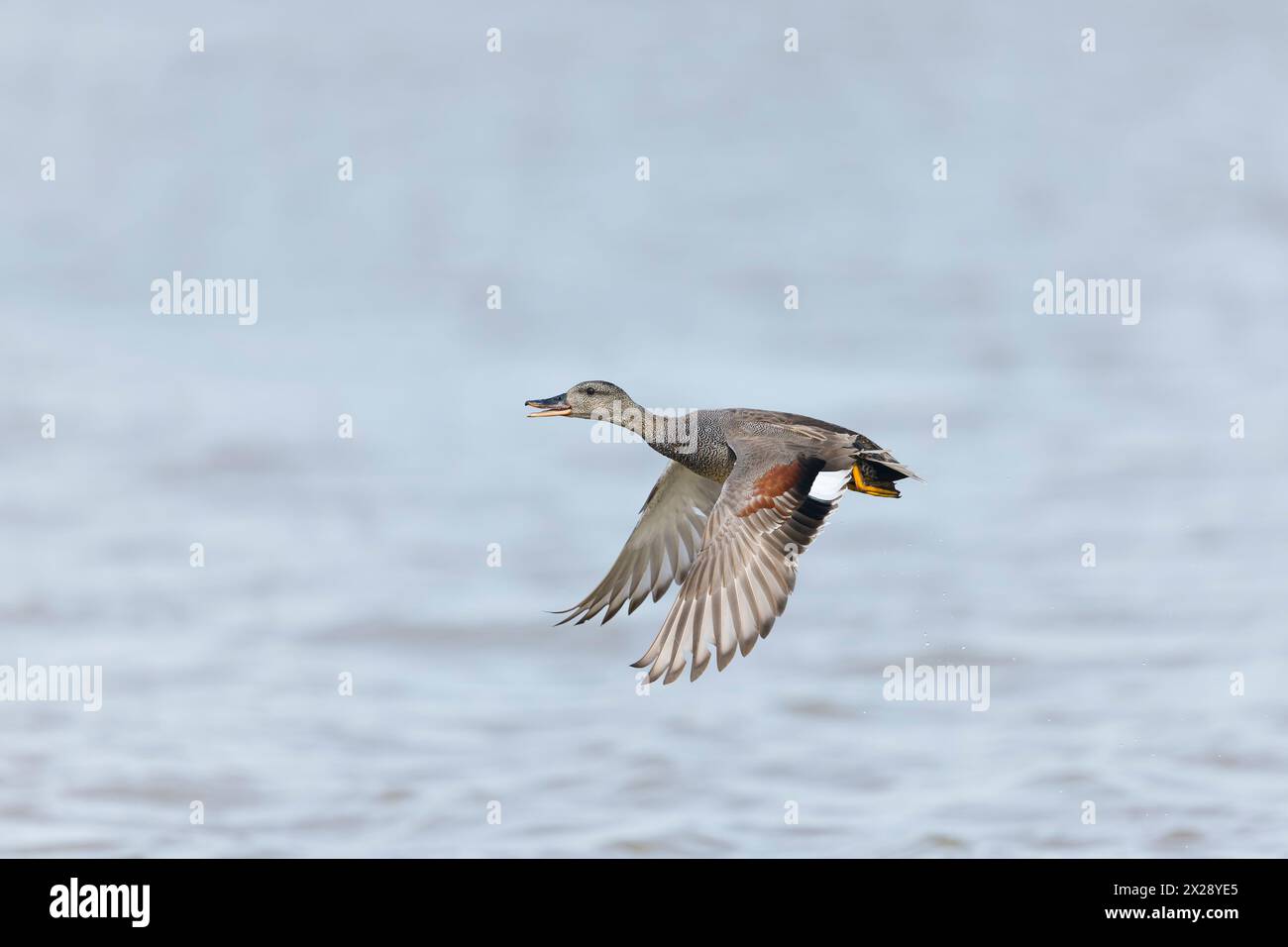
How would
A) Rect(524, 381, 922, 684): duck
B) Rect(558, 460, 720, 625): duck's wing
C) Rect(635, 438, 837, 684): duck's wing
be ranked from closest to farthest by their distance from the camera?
Rect(635, 438, 837, 684): duck's wing, Rect(524, 381, 922, 684): duck, Rect(558, 460, 720, 625): duck's wing

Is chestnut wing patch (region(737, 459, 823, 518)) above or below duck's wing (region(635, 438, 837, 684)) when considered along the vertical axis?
above

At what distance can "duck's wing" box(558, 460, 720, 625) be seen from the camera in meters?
10.4

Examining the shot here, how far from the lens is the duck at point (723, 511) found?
845cm

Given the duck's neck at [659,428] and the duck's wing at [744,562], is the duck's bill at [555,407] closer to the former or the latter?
the duck's neck at [659,428]

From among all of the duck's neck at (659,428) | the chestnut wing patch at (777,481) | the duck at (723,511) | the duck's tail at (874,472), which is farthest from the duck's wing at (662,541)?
the chestnut wing patch at (777,481)

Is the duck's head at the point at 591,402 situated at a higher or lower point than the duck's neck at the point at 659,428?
higher

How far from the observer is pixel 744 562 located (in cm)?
870

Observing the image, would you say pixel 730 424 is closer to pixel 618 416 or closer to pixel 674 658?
pixel 618 416

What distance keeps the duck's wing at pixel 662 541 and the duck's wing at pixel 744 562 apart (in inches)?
43.7

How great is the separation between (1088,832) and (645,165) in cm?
877

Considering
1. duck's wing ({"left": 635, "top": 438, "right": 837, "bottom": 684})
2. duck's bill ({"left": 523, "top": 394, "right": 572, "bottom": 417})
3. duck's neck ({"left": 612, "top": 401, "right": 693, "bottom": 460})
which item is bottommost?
duck's wing ({"left": 635, "top": 438, "right": 837, "bottom": 684})

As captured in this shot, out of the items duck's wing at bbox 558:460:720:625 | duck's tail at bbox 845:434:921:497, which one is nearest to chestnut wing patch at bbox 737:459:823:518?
duck's tail at bbox 845:434:921:497

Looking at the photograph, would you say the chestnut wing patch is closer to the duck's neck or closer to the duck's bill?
the duck's neck

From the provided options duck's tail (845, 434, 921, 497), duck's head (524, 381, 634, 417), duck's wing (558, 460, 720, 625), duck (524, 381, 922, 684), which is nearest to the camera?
duck (524, 381, 922, 684)
